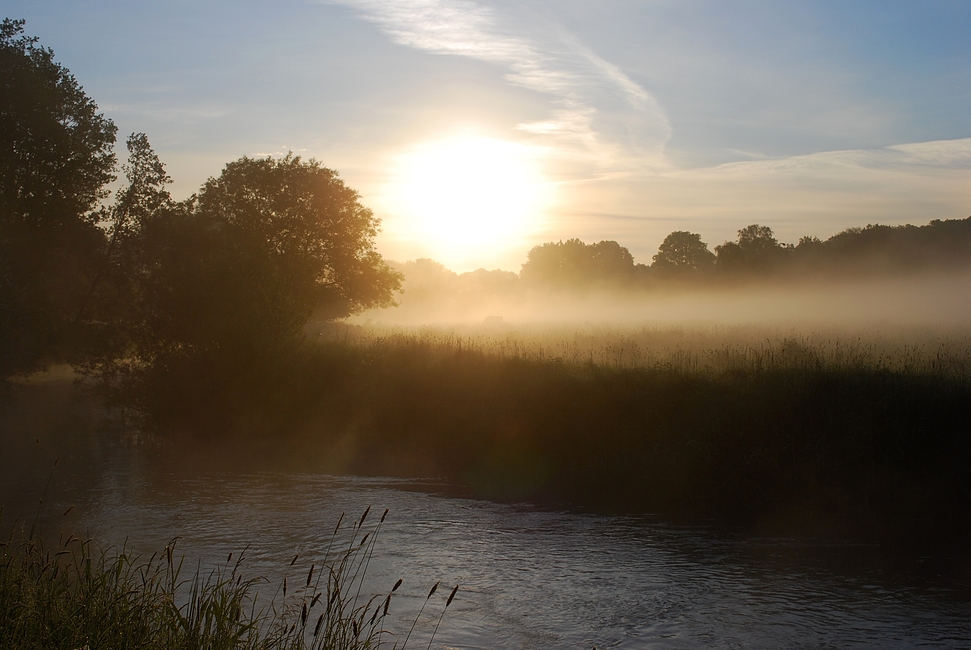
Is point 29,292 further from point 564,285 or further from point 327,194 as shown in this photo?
point 564,285

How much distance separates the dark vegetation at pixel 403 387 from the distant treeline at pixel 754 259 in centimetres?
2685

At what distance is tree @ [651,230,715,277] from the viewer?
7600cm

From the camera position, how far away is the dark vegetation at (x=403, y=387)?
13.0 metres

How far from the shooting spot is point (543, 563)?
9945 millimetres

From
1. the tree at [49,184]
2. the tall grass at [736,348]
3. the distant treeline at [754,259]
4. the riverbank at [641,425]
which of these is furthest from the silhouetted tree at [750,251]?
the tree at [49,184]

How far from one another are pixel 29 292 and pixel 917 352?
2373 cm

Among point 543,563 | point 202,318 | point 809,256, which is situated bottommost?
point 543,563

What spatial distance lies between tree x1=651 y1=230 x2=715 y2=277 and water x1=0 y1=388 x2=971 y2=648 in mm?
64738

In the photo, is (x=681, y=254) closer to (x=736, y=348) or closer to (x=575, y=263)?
(x=575, y=263)

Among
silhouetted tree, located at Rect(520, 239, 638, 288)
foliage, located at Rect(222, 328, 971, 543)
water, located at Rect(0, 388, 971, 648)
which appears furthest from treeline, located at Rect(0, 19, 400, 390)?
silhouetted tree, located at Rect(520, 239, 638, 288)

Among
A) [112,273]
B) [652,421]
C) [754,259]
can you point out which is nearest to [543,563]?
[652,421]

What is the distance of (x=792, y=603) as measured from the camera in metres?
8.52

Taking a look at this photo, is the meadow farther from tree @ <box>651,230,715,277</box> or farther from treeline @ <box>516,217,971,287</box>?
tree @ <box>651,230,715,277</box>

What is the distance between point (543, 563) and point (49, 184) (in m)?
21.6
